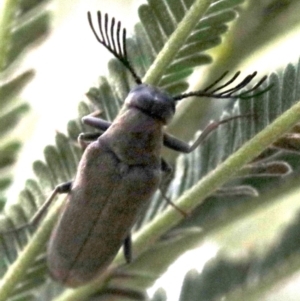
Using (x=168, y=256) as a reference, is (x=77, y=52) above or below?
above

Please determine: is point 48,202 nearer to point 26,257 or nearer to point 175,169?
point 26,257

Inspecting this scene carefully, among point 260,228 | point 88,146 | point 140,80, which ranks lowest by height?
point 260,228

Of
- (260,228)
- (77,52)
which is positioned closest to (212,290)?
(260,228)

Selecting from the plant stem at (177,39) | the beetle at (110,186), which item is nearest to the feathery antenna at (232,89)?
the beetle at (110,186)

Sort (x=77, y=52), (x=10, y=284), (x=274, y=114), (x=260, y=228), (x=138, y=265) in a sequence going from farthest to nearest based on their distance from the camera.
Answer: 1. (x=77, y=52)
2. (x=260, y=228)
3. (x=138, y=265)
4. (x=10, y=284)
5. (x=274, y=114)

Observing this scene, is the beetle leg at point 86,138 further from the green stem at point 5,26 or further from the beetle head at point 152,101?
the green stem at point 5,26

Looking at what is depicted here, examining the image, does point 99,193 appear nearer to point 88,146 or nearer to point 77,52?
point 88,146

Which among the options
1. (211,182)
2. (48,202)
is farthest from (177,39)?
(48,202)
